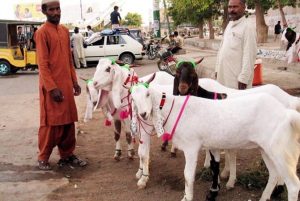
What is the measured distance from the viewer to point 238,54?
16.1 ft

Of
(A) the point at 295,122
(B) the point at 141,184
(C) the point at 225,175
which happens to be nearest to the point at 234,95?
(A) the point at 295,122

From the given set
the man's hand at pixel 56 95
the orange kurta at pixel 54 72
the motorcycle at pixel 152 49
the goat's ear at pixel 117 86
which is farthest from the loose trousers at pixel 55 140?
the motorcycle at pixel 152 49

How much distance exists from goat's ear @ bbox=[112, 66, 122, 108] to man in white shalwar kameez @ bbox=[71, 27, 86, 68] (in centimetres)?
1343

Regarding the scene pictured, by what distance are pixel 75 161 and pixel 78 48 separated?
526 inches

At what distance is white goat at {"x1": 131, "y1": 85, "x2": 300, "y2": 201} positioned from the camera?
12.0ft

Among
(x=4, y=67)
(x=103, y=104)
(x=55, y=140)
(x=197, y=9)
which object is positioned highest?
(x=197, y=9)

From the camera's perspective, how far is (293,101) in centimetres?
414

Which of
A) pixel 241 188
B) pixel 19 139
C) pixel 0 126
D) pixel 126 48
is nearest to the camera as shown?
pixel 241 188

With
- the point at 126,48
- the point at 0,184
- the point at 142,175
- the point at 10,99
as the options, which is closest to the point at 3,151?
the point at 0,184

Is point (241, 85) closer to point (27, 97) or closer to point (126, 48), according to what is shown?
point (27, 97)

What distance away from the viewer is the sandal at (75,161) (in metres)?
5.75

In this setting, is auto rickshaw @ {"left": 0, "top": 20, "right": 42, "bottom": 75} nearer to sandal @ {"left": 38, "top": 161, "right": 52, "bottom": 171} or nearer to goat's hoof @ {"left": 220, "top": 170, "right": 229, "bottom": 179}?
sandal @ {"left": 38, "top": 161, "right": 52, "bottom": 171}

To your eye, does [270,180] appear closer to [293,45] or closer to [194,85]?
[194,85]

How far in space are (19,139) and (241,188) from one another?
427 cm
